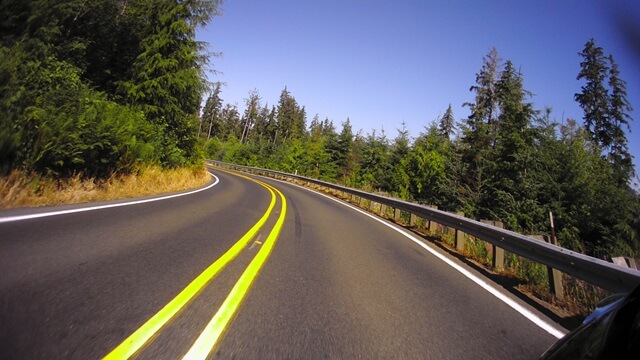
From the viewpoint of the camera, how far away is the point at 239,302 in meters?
3.63

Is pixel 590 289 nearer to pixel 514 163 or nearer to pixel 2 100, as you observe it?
pixel 2 100

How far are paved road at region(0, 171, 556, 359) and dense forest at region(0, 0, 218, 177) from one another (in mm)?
3514

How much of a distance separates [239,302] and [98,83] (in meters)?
20.5

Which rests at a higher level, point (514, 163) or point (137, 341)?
point (514, 163)

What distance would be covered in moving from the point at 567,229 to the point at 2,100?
23.6 meters

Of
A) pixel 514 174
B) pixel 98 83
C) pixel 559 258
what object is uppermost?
pixel 98 83

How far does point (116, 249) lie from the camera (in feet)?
15.9

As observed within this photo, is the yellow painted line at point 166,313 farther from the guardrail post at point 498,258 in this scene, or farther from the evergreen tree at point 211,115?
the evergreen tree at point 211,115

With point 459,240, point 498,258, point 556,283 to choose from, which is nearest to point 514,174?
point 459,240

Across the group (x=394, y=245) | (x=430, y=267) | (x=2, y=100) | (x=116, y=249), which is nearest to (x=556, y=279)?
(x=430, y=267)

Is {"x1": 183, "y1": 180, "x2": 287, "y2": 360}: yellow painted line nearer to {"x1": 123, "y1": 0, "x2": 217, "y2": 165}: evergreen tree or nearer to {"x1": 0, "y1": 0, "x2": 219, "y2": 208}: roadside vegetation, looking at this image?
{"x1": 0, "y1": 0, "x2": 219, "y2": 208}: roadside vegetation

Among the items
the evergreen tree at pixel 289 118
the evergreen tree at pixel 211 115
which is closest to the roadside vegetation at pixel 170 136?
the evergreen tree at pixel 289 118

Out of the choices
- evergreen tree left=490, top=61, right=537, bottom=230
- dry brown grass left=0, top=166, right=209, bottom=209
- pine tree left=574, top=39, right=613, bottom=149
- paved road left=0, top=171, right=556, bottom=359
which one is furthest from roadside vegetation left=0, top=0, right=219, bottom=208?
pine tree left=574, top=39, right=613, bottom=149

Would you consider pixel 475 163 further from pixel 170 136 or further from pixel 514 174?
pixel 170 136
